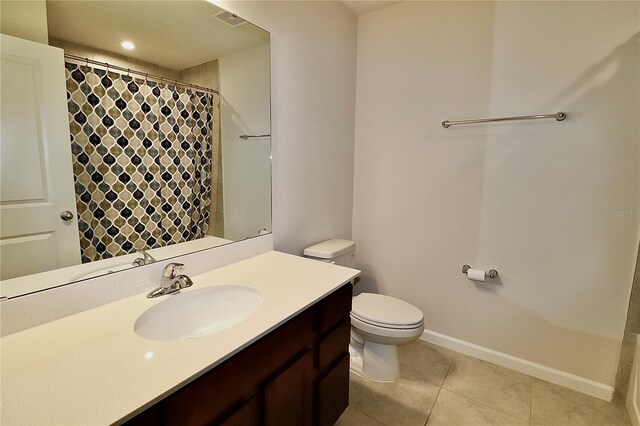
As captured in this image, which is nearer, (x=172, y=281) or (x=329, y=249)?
(x=172, y=281)

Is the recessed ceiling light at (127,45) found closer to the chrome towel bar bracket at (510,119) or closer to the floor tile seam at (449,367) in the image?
the chrome towel bar bracket at (510,119)

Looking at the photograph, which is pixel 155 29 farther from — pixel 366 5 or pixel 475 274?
pixel 475 274

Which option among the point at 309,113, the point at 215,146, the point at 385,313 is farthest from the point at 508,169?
the point at 215,146

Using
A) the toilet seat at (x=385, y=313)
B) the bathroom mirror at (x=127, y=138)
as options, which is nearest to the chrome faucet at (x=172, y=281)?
the bathroom mirror at (x=127, y=138)

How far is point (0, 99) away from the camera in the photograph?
2.68 ft

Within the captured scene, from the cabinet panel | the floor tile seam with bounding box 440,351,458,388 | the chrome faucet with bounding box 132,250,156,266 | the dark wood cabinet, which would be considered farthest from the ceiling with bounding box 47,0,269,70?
the floor tile seam with bounding box 440,351,458,388

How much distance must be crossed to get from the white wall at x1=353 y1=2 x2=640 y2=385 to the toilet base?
572 millimetres

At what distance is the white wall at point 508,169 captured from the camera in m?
1.59

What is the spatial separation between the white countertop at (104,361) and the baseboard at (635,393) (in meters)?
1.73

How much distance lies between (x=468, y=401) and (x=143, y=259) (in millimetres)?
1832

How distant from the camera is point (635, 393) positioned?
154cm

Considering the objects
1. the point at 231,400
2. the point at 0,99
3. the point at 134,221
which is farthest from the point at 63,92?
the point at 231,400

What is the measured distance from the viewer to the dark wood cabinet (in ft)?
2.43

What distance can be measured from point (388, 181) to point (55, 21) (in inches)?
77.9
